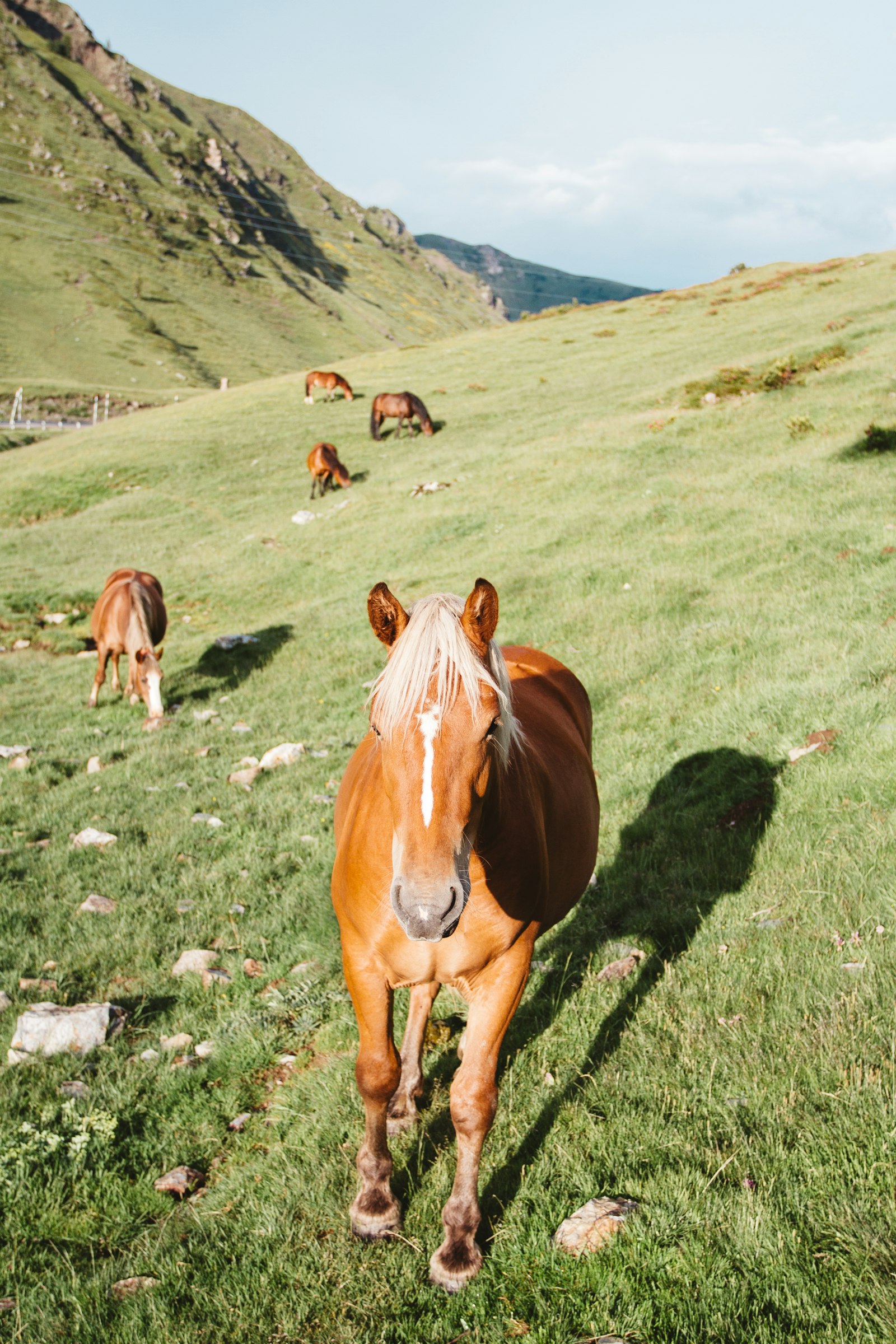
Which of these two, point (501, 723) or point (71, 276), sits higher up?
point (71, 276)

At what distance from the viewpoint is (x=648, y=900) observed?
5168mm

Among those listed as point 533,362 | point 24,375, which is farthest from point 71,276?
point 533,362

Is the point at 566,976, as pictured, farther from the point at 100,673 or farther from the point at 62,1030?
the point at 100,673

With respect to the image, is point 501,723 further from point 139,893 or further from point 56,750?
point 56,750

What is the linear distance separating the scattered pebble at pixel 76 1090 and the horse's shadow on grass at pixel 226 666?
835 centimetres

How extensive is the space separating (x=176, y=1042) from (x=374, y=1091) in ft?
6.86

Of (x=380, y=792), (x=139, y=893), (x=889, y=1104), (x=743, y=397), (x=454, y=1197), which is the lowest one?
(x=139, y=893)

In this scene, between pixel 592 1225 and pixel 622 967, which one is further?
pixel 622 967

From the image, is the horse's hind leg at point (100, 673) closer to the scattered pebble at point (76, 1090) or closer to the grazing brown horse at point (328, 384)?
the scattered pebble at point (76, 1090)

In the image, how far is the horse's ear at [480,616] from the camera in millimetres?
2623

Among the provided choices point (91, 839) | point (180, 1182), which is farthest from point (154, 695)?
point (180, 1182)

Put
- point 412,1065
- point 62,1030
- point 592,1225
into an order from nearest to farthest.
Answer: point 592,1225 → point 412,1065 → point 62,1030

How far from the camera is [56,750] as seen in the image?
10.1 m

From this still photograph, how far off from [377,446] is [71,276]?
95.0 metres
